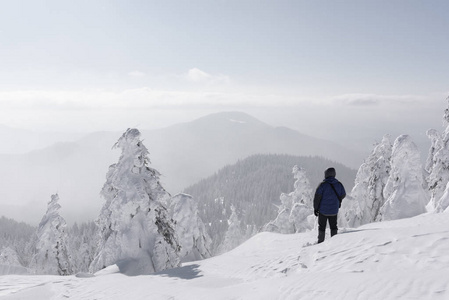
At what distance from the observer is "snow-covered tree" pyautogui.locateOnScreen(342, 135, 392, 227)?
3103 centimetres

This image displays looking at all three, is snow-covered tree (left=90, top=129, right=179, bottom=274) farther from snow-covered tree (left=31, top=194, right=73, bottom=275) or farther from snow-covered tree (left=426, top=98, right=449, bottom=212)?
snow-covered tree (left=426, top=98, right=449, bottom=212)

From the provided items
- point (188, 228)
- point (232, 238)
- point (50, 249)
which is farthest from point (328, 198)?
point (232, 238)

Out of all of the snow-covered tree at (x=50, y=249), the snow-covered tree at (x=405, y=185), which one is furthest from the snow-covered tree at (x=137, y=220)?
the snow-covered tree at (x=405, y=185)

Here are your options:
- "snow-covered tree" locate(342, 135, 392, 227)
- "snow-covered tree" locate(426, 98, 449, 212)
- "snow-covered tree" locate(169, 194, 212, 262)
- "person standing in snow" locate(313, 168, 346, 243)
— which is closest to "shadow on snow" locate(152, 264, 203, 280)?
"person standing in snow" locate(313, 168, 346, 243)

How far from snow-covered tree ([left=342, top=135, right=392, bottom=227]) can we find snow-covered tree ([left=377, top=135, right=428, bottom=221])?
19.1ft

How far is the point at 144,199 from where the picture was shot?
1645 cm

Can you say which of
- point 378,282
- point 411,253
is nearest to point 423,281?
point 378,282

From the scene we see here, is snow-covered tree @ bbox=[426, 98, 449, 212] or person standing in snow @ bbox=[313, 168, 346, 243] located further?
snow-covered tree @ bbox=[426, 98, 449, 212]

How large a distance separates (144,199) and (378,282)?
13.0 meters

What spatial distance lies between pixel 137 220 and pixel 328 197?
10514 millimetres

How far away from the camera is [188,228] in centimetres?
2747

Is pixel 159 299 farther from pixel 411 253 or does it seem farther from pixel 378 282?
pixel 411 253

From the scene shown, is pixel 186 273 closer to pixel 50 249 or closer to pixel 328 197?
pixel 328 197

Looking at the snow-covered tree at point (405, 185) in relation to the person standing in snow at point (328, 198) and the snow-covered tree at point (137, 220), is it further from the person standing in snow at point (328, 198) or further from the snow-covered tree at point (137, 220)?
the snow-covered tree at point (137, 220)
